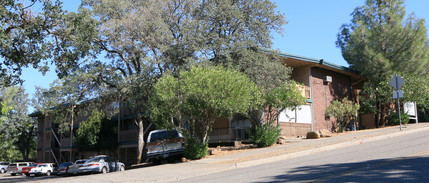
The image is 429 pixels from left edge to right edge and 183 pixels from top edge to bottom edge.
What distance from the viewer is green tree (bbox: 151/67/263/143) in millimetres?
16406

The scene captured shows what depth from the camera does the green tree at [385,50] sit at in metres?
27.9

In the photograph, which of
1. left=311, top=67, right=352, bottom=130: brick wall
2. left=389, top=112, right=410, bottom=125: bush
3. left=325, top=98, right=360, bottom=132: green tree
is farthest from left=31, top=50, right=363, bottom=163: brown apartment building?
left=389, top=112, right=410, bottom=125: bush

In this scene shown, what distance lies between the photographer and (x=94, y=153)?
40.5 metres

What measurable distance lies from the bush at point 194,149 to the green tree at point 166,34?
13.3 feet

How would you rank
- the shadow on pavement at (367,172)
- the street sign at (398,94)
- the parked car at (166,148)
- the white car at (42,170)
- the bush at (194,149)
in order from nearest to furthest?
the shadow on pavement at (367,172) → the bush at (194,149) → the parked car at (166,148) → the street sign at (398,94) → the white car at (42,170)

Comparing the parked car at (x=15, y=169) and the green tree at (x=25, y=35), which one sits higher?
the green tree at (x=25, y=35)

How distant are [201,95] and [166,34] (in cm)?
762

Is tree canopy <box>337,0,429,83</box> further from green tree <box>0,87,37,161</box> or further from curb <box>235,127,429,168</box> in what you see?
green tree <box>0,87,37,161</box>

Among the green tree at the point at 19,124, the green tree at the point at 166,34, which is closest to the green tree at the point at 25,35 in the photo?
the green tree at the point at 166,34

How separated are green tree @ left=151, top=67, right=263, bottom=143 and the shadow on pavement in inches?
245

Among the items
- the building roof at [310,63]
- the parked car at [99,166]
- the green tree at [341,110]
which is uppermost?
the building roof at [310,63]

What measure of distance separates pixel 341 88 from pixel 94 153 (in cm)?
2679

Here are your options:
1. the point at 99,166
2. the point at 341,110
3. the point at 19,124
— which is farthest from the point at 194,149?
the point at 19,124

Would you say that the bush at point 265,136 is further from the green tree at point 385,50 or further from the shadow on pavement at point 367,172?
the green tree at point 385,50
